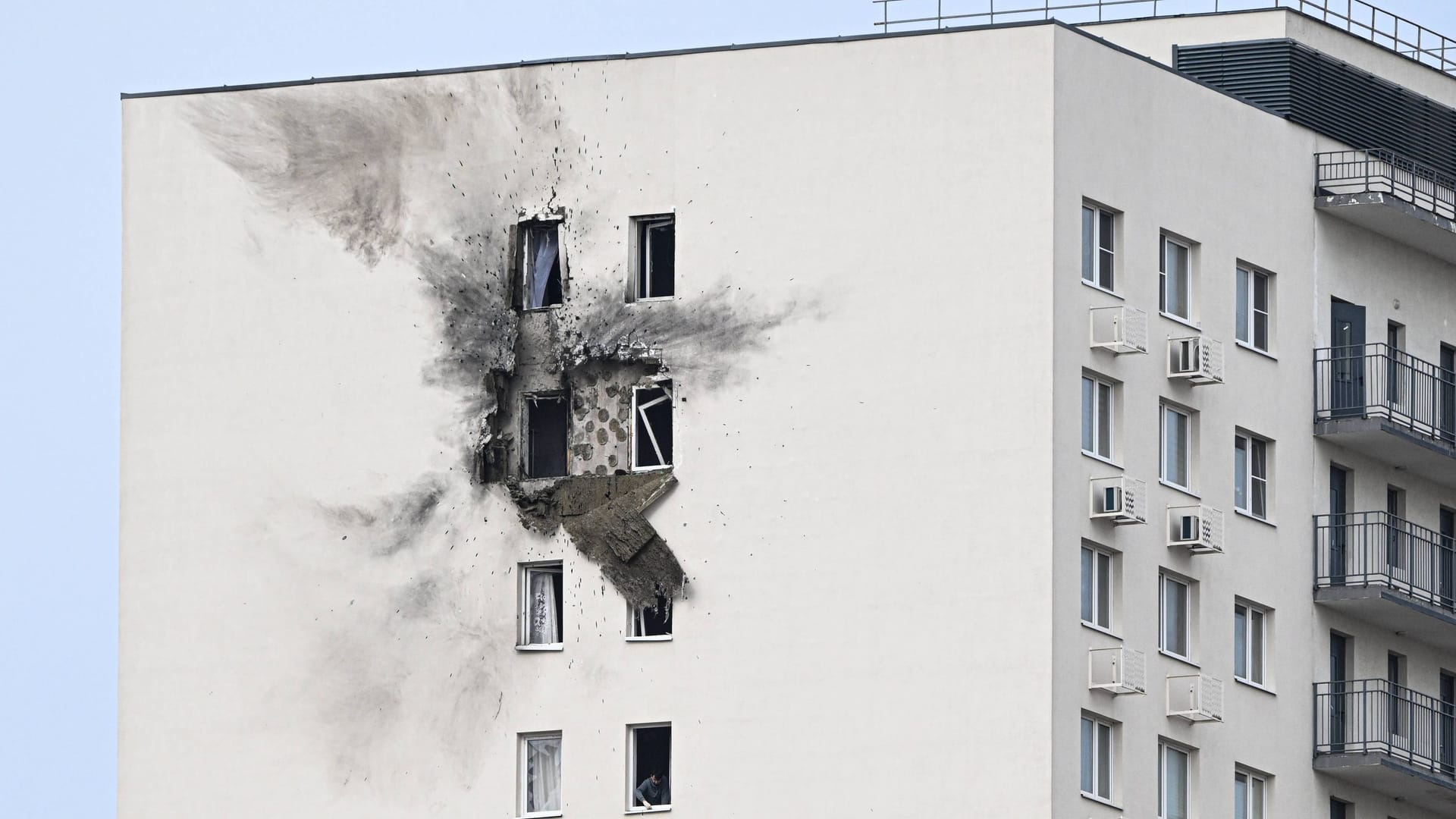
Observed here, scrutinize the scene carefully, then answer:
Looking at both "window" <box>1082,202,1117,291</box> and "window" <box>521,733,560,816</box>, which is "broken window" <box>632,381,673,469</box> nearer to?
"window" <box>521,733,560,816</box>

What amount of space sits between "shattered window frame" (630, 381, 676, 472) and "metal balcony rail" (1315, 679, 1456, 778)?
1229 centimetres

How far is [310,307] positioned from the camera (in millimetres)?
80562

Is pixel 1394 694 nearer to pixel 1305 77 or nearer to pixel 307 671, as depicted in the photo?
pixel 1305 77

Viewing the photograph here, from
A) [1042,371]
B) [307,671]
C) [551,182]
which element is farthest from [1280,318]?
[307,671]

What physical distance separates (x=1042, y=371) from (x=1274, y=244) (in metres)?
7.32

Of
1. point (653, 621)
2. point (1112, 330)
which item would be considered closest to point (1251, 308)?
point (1112, 330)

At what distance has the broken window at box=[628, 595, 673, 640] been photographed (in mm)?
77062

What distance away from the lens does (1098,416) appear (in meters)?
76.6

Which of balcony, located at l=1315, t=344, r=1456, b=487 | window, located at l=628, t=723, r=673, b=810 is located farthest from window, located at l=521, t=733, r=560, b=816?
balcony, located at l=1315, t=344, r=1456, b=487

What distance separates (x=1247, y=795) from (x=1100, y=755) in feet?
14.4

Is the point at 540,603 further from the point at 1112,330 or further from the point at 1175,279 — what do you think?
the point at 1175,279

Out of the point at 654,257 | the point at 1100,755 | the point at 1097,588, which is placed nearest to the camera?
the point at 1100,755

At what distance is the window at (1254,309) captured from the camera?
263ft

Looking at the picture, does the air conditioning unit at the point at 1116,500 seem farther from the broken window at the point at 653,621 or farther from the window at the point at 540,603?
the window at the point at 540,603
